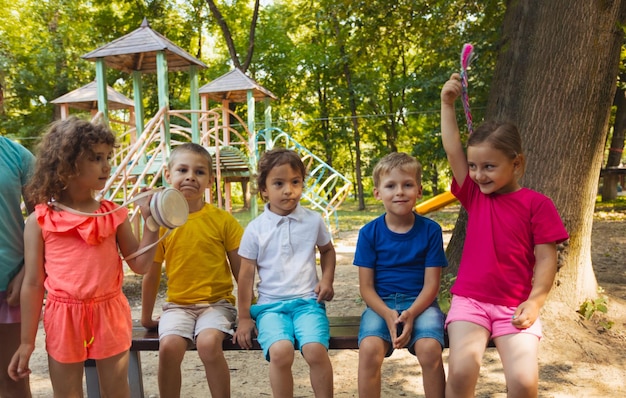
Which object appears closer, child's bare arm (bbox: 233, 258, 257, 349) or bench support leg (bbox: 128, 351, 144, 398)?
child's bare arm (bbox: 233, 258, 257, 349)

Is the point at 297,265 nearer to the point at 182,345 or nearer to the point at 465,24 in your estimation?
the point at 182,345

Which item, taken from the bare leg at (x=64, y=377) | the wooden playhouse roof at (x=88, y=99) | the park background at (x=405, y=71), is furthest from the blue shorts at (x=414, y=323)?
the wooden playhouse roof at (x=88, y=99)

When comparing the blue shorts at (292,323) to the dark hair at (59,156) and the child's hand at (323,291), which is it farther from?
the dark hair at (59,156)

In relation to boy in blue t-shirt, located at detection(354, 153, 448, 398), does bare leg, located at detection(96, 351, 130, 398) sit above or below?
below

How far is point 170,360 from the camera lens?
2.56m

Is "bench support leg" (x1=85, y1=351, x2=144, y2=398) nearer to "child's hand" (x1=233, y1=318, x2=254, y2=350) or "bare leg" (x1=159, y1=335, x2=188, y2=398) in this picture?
"bare leg" (x1=159, y1=335, x2=188, y2=398)

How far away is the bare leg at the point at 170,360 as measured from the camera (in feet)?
8.38

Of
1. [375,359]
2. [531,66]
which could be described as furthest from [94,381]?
[531,66]

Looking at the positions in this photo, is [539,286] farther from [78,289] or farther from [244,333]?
[78,289]

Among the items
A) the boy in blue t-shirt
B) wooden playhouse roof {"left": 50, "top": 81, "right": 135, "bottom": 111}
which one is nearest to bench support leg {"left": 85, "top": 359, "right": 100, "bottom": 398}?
the boy in blue t-shirt

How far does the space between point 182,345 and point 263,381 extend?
1363 millimetres

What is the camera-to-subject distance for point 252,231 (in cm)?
274

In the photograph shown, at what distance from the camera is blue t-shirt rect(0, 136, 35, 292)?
2268 millimetres

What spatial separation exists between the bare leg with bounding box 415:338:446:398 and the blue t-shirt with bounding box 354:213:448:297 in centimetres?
30
